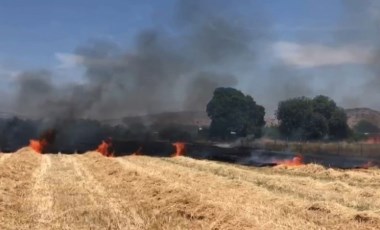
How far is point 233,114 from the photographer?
104m

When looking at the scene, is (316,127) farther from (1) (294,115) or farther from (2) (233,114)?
(2) (233,114)

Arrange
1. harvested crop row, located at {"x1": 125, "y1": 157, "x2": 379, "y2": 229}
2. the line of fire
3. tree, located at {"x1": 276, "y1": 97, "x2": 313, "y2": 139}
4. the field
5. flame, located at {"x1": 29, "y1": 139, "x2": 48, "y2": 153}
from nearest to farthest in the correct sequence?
harvested crop row, located at {"x1": 125, "y1": 157, "x2": 379, "y2": 229}
the field
the line of fire
flame, located at {"x1": 29, "y1": 139, "x2": 48, "y2": 153}
tree, located at {"x1": 276, "y1": 97, "x2": 313, "y2": 139}

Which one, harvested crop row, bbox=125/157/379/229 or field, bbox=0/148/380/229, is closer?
harvested crop row, bbox=125/157/379/229

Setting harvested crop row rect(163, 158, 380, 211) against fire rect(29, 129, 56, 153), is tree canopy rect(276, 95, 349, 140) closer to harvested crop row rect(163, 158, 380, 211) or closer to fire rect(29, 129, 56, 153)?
fire rect(29, 129, 56, 153)

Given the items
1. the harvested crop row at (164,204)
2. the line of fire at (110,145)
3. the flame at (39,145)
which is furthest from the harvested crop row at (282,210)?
the flame at (39,145)

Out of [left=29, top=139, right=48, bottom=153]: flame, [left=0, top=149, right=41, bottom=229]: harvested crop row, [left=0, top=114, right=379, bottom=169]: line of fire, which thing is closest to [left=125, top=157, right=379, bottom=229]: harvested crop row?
[left=0, top=149, right=41, bottom=229]: harvested crop row

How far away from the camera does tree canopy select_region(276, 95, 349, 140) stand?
3575 inches

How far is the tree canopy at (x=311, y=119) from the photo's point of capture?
90812mm

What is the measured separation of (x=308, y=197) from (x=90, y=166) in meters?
16.6

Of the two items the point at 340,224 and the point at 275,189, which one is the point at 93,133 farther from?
the point at 340,224

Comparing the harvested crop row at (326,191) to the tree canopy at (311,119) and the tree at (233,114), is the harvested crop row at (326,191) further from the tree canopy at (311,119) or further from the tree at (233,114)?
the tree at (233,114)

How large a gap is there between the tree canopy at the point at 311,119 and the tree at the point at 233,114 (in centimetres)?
659

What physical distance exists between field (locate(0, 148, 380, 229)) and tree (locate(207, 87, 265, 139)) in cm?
7467

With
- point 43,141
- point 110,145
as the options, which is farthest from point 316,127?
point 43,141
